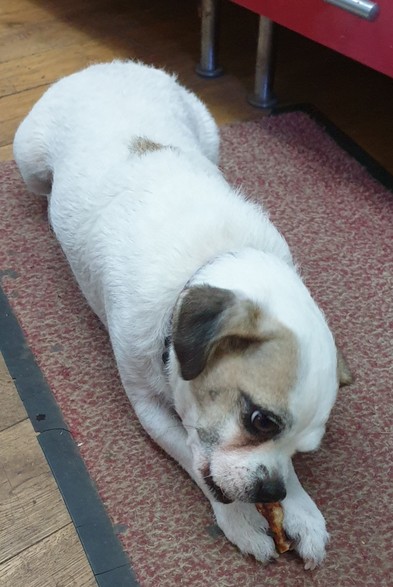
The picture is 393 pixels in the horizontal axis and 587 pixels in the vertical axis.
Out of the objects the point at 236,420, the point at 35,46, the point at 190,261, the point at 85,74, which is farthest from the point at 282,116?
the point at 236,420

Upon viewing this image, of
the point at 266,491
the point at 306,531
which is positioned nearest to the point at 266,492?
the point at 266,491

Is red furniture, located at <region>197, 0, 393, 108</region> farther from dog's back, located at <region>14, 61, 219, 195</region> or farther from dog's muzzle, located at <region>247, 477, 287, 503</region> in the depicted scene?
dog's muzzle, located at <region>247, 477, 287, 503</region>

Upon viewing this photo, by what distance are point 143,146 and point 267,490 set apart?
2.56ft

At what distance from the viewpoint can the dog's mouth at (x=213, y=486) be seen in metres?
1.19

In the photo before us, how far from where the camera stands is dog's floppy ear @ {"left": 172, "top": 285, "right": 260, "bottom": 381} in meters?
1.07

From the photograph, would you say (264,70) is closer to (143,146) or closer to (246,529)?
(143,146)

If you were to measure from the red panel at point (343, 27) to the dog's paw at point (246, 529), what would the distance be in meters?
1.26

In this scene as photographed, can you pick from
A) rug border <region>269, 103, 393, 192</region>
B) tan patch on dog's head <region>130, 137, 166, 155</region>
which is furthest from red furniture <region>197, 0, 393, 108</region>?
tan patch on dog's head <region>130, 137, 166, 155</region>

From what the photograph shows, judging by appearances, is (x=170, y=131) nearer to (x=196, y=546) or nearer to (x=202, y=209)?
(x=202, y=209)

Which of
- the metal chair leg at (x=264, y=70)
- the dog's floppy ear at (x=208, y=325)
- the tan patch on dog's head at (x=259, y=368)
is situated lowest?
the metal chair leg at (x=264, y=70)

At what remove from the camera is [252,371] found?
110 centimetres

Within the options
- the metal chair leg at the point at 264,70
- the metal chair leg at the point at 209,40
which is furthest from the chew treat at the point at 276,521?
the metal chair leg at the point at 209,40

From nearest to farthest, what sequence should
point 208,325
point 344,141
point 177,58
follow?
point 208,325, point 344,141, point 177,58

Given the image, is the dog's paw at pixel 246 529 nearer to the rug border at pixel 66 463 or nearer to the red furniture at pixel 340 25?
the rug border at pixel 66 463
